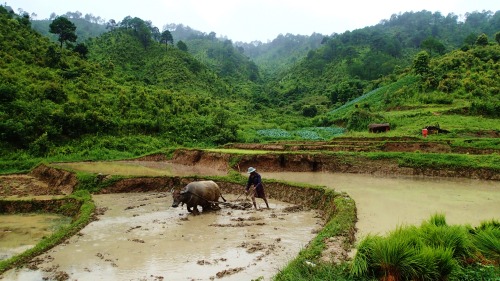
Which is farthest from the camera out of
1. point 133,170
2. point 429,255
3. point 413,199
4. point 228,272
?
point 133,170

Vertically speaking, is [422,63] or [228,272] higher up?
[422,63]

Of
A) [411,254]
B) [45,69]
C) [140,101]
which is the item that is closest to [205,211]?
[411,254]

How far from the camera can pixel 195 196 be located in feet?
46.4

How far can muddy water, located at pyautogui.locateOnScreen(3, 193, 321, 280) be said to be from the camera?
834 cm

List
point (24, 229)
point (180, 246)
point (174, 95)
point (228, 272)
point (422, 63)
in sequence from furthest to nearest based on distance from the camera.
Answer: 1. point (422, 63)
2. point (174, 95)
3. point (24, 229)
4. point (180, 246)
5. point (228, 272)

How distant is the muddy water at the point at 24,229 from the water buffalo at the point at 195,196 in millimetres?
4556

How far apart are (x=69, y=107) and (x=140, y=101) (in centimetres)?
894

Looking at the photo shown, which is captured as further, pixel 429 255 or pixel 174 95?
pixel 174 95

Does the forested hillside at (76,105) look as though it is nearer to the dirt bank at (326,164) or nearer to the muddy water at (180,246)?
the dirt bank at (326,164)

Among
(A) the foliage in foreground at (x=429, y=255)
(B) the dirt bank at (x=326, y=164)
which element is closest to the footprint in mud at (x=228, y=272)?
(A) the foliage in foreground at (x=429, y=255)

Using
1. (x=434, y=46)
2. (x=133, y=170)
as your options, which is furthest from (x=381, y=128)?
(x=434, y=46)

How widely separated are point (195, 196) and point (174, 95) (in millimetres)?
35927

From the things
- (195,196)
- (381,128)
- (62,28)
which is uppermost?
(62,28)

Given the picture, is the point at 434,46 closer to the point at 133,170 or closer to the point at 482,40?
the point at 482,40
